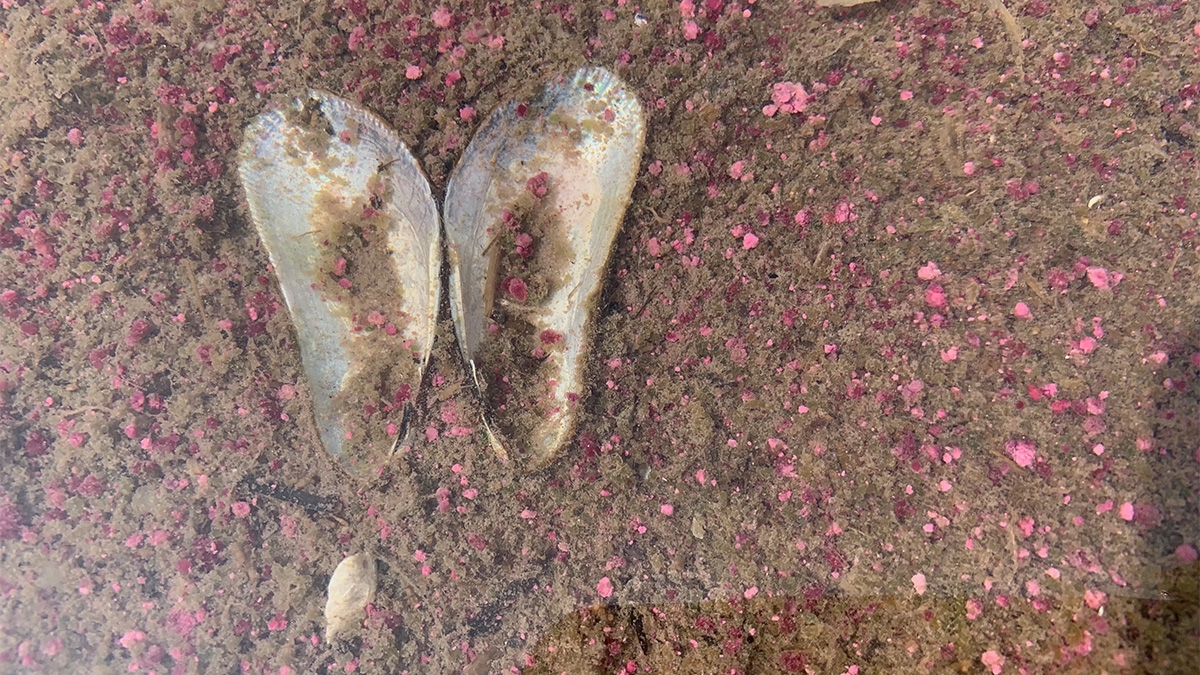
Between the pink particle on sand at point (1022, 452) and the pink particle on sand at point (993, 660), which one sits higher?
the pink particle on sand at point (1022, 452)

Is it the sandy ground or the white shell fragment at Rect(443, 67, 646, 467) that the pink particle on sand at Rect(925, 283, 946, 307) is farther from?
the white shell fragment at Rect(443, 67, 646, 467)

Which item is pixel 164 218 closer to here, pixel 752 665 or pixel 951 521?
pixel 752 665

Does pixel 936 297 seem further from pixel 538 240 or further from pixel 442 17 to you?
pixel 442 17

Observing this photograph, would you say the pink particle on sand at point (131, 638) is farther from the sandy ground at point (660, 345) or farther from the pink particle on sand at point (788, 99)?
the pink particle on sand at point (788, 99)

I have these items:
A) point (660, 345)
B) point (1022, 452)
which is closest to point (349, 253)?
point (660, 345)

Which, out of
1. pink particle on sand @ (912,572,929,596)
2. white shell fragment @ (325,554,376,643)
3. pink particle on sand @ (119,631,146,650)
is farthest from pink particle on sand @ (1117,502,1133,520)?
pink particle on sand @ (119,631,146,650)

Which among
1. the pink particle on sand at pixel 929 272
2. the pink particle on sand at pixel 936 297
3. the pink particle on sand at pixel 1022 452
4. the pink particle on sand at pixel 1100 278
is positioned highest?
the pink particle on sand at pixel 1100 278

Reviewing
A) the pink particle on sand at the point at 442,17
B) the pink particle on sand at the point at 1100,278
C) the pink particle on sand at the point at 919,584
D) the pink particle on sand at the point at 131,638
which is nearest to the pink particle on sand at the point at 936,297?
the pink particle on sand at the point at 1100,278
